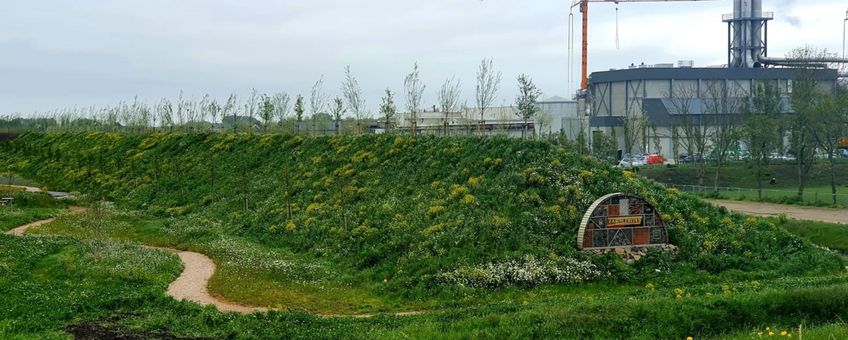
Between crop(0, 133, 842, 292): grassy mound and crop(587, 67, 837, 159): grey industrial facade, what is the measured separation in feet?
195

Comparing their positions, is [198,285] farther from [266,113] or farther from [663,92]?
[663,92]

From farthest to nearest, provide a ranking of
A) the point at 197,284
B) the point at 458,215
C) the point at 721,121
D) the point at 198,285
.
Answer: the point at 721,121
the point at 458,215
the point at 197,284
the point at 198,285

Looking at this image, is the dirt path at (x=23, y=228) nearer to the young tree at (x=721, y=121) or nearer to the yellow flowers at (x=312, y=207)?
the yellow flowers at (x=312, y=207)

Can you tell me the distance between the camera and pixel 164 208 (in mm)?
46531

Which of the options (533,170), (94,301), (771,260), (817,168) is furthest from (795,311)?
(817,168)

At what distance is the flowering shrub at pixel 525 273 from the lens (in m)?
24.7

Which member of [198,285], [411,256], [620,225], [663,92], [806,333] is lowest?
[198,285]

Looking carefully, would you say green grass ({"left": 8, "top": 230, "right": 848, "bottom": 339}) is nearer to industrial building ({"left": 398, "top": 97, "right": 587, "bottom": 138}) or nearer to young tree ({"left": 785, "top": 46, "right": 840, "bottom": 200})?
industrial building ({"left": 398, "top": 97, "right": 587, "bottom": 138})

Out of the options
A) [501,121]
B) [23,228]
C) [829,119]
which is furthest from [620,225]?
[829,119]

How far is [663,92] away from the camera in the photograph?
103 metres

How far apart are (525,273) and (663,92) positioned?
83.9m

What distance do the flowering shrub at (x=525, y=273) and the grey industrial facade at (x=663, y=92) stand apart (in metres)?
70.2

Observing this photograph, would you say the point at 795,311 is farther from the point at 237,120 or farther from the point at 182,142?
the point at 237,120

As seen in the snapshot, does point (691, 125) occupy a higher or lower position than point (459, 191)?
higher
